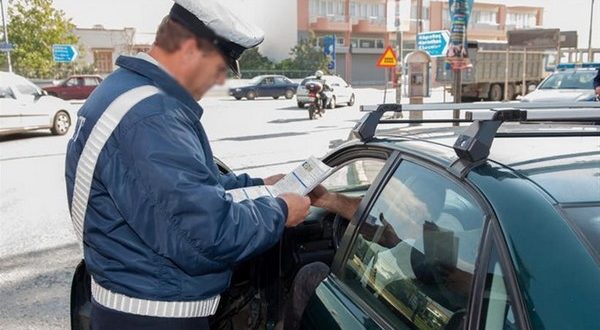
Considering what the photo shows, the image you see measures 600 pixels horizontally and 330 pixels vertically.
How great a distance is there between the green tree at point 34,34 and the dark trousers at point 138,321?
37656mm

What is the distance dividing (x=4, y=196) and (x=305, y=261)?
6182mm

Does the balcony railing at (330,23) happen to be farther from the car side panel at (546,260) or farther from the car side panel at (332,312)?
the car side panel at (546,260)

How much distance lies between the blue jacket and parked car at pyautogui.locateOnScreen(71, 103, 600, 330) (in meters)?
0.46

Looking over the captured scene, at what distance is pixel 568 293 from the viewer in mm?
1282

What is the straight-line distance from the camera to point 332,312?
2051 mm

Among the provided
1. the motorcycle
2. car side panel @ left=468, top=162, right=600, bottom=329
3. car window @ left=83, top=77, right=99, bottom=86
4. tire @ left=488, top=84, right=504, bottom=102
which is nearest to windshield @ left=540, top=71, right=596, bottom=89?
the motorcycle

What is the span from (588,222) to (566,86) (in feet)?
56.3

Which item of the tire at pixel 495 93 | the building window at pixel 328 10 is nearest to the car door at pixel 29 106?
the tire at pixel 495 93

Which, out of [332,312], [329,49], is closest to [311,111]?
[332,312]

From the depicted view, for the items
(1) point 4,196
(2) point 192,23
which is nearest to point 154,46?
(2) point 192,23

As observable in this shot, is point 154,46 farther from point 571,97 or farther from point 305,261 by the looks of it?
point 571,97

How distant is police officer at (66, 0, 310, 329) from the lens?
160 cm

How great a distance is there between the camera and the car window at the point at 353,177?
2967 millimetres

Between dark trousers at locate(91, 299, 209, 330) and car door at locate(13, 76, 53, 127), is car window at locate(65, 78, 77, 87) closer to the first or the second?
car door at locate(13, 76, 53, 127)
